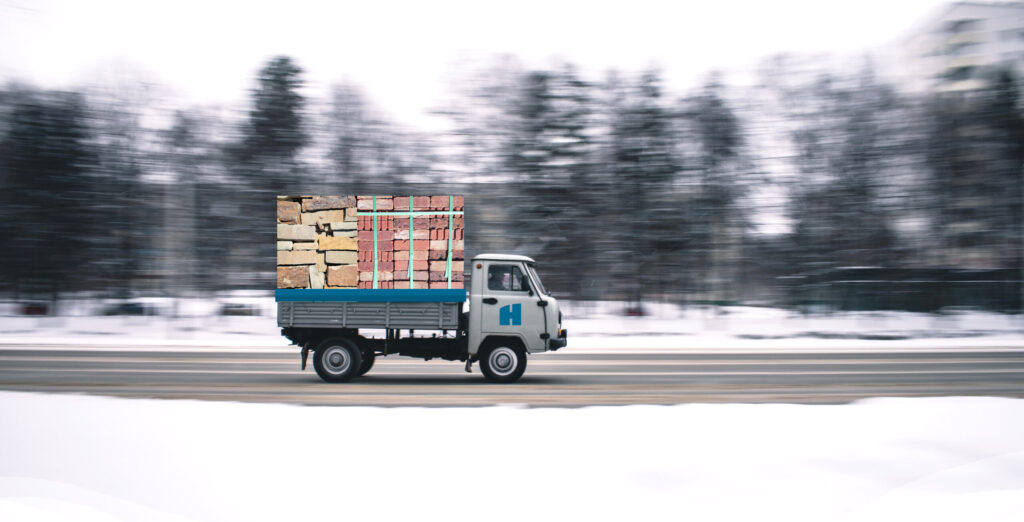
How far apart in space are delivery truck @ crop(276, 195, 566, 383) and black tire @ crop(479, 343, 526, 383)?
17 millimetres

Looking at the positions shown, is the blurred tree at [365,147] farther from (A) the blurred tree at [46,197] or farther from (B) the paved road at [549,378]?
(B) the paved road at [549,378]

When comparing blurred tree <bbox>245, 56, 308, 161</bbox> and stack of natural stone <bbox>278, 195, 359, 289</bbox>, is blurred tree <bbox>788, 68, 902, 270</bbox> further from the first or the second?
stack of natural stone <bbox>278, 195, 359, 289</bbox>

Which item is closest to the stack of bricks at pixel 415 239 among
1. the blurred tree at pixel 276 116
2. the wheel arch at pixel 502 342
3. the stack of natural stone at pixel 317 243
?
the stack of natural stone at pixel 317 243

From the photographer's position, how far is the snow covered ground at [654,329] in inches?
882

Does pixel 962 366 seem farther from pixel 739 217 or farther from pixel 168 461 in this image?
pixel 168 461

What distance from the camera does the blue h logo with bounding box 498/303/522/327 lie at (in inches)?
485

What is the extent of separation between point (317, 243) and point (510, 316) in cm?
343

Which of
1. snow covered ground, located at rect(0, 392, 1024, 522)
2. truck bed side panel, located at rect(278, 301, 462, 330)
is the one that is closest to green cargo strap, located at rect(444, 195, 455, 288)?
truck bed side panel, located at rect(278, 301, 462, 330)

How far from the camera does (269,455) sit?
639 cm

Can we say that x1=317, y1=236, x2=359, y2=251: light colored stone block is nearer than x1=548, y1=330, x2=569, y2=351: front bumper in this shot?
Yes

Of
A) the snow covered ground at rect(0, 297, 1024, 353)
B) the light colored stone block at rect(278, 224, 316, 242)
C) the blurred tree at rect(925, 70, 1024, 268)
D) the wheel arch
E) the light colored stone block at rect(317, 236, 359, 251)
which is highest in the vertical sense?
the blurred tree at rect(925, 70, 1024, 268)

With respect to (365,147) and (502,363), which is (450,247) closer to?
(502,363)

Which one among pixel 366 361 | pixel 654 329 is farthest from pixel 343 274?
pixel 654 329

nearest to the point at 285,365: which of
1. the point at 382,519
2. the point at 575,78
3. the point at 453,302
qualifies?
the point at 453,302
